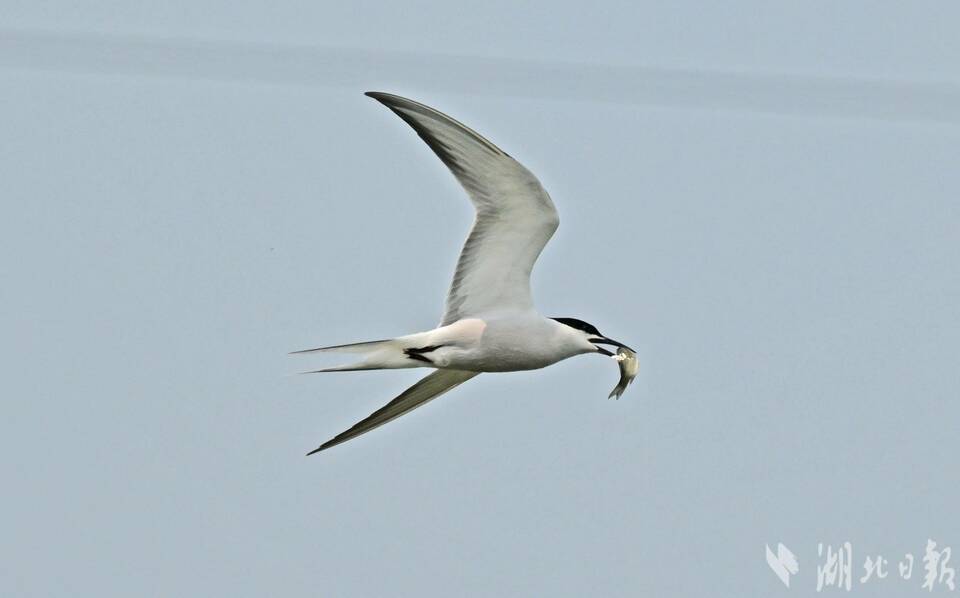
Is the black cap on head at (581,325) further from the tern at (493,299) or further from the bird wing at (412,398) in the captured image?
the bird wing at (412,398)

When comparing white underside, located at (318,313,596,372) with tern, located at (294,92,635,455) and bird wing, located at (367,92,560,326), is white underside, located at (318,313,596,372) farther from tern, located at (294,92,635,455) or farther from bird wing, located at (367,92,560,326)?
bird wing, located at (367,92,560,326)

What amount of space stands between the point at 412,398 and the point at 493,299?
1.05m

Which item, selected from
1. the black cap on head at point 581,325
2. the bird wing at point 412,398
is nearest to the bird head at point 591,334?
the black cap on head at point 581,325

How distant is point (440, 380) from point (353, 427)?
713 mm

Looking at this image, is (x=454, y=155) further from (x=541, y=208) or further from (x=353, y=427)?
(x=353, y=427)

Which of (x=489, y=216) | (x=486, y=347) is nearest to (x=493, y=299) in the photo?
(x=486, y=347)

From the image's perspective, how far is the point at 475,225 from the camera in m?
17.6

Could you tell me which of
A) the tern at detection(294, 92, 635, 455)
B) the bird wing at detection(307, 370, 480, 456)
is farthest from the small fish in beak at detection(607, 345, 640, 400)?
the bird wing at detection(307, 370, 480, 456)

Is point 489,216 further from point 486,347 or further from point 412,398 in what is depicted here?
point 412,398

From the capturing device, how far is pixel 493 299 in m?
17.9

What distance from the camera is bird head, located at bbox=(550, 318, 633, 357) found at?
17.7 metres

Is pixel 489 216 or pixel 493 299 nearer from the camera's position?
pixel 489 216

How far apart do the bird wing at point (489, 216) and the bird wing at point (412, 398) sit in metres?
0.51

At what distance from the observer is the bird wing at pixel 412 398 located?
1830cm
